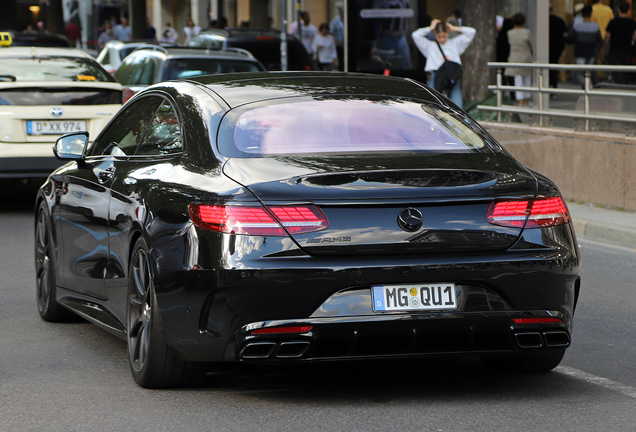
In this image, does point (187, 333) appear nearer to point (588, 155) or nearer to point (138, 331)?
point (138, 331)

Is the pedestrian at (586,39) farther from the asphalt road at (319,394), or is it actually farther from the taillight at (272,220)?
the taillight at (272,220)

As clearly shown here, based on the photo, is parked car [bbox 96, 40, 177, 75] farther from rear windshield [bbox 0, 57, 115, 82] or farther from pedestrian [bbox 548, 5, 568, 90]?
rear windshield [bbox 0, 57, 115, 82]

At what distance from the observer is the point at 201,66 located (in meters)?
16.2

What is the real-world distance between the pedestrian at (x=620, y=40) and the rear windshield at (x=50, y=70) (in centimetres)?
1021

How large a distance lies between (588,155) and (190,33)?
30437 millimetres

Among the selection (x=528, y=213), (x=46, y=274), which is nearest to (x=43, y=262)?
(x=46, y=274)

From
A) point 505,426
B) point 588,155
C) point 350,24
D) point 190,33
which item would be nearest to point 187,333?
point 505,426

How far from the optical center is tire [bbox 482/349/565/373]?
5914 mm

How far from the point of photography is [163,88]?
6441mm

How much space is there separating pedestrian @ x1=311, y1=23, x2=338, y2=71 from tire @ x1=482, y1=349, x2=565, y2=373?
26.3 meters

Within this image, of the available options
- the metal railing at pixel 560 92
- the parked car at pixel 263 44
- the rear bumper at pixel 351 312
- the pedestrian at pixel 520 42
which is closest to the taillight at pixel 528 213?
the rear bumper at pixel 351 312

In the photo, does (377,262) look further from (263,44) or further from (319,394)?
(263,44)

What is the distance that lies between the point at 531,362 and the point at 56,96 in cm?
822

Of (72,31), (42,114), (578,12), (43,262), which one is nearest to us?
(43,262)
